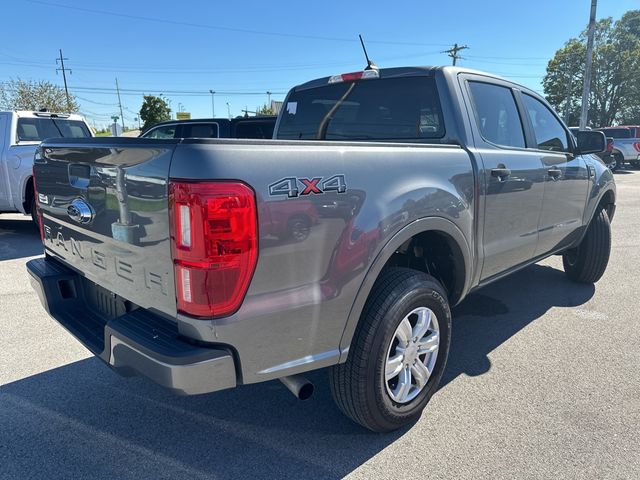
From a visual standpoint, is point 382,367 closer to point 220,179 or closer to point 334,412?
point 334,412

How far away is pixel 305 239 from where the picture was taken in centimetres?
183

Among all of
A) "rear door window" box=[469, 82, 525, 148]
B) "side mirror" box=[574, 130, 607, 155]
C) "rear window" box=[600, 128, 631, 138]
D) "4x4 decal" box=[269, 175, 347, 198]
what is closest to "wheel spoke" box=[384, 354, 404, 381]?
"4x4 decal" box=[269, 175, 347, 198]

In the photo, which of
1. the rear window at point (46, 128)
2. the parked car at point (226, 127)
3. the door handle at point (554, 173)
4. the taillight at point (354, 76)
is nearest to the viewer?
the taillight at point (354, 76)

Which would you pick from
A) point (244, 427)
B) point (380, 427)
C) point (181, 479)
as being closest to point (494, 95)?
point (380, 427)

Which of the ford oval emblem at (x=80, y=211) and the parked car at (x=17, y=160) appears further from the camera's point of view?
the parked car at (x=17, y=160)

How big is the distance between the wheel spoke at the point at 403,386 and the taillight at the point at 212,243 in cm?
113

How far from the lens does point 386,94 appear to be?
10.4 ft

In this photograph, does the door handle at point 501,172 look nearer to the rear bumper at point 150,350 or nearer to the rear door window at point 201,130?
the rear bumper at point 150,350

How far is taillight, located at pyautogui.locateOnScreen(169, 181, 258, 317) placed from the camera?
163 cm

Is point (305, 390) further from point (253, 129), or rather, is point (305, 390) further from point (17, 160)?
point (17, 160)

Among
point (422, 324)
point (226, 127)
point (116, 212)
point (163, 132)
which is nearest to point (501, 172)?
point (422, 324)

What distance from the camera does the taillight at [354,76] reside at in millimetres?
3217

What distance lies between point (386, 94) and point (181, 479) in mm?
2582

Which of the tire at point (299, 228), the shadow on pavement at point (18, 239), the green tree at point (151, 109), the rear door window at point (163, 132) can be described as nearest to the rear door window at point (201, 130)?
the rear door window at point (163, 132)
